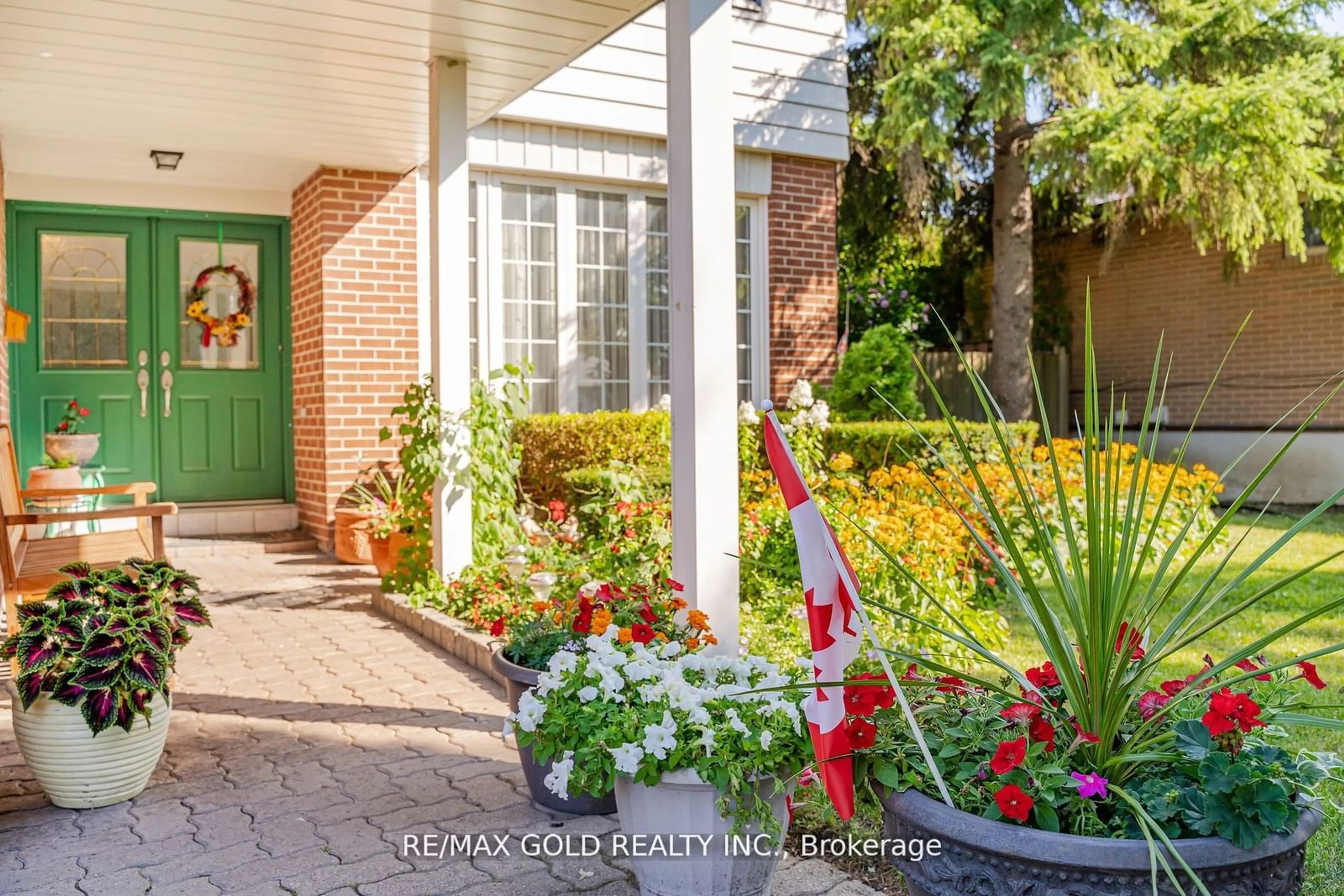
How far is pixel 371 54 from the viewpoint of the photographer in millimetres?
5078

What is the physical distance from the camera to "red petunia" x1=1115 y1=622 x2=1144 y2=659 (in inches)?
72.9

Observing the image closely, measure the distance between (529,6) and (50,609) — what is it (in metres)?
2.98

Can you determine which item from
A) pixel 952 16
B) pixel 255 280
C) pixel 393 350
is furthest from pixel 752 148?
pixel 255 280

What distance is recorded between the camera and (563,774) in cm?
234

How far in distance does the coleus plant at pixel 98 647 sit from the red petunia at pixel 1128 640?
2638 mm

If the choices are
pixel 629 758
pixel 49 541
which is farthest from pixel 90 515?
pixel 629 758

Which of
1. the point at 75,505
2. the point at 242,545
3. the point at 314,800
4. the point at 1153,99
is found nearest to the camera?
the point at 314,800

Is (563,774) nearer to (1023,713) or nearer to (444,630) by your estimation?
(1023,713)

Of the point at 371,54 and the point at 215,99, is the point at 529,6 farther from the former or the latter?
the point at 215,99

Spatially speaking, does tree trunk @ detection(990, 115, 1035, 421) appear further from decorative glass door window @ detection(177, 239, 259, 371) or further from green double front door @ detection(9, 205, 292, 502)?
decorative glass door window @ detection(177, 239, 259, 371)

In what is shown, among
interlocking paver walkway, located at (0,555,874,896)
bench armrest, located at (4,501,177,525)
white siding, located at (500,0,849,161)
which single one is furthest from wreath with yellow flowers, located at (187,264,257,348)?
bench armrest, located at (4,501,177,525)

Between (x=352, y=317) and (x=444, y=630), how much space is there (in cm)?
320

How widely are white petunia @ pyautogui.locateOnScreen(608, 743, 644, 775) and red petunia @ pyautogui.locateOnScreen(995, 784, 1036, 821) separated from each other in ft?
2.72

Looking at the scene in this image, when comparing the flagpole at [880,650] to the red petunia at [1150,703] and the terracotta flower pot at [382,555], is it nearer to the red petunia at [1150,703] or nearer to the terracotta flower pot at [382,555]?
the red petunia at [1150,703]
